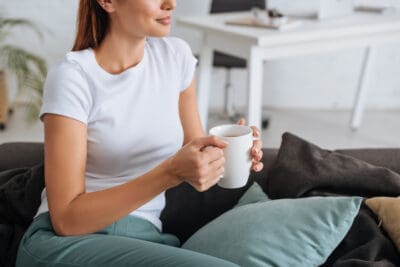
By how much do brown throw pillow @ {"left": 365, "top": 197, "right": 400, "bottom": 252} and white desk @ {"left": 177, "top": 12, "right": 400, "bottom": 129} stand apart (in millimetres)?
1275

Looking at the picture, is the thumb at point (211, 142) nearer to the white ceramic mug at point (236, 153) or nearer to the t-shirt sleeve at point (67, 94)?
the white ceramic mug at point (236, 153)

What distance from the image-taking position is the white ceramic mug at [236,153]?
3.67 feet

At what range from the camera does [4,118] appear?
3604 millimetres

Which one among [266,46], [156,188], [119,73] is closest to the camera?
[156,188]

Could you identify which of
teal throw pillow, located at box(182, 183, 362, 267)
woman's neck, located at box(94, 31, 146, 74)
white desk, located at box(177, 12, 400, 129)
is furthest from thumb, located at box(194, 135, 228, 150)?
white desk, located at box(177, 12, 400, 129)

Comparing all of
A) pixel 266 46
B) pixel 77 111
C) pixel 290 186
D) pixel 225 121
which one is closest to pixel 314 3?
pixel 225 121

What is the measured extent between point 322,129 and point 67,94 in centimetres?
261

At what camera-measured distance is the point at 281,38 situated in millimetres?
2576

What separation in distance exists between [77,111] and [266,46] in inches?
58.1

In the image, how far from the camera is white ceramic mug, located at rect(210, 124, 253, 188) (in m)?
1.12

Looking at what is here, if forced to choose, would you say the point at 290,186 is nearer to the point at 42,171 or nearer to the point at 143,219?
the point at 143,219

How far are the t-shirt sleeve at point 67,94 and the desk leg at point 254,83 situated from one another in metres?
1.38

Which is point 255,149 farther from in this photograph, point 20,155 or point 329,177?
point 20,155

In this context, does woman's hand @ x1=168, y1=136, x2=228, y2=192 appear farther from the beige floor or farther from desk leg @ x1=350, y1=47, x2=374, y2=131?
desk leg @ x1=350, y1=47, x2=374, y2=131
